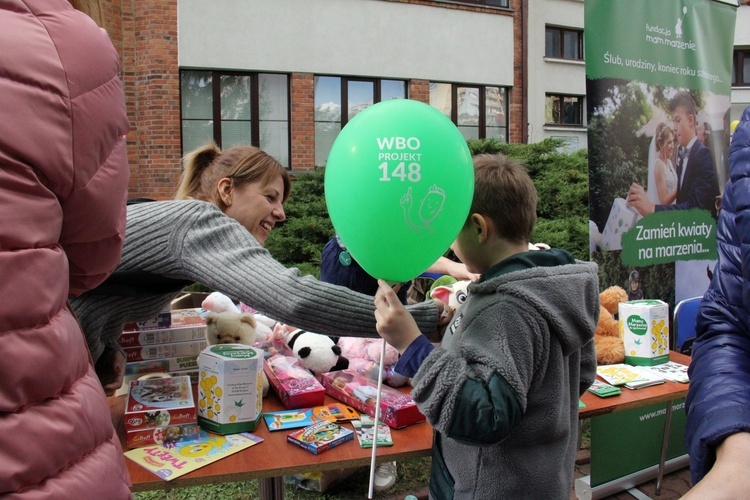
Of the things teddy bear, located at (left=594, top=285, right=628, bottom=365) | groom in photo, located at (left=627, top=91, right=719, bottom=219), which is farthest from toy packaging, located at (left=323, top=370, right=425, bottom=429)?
groom in photo, located at (left=627, top=91, right=719, bottom=219)

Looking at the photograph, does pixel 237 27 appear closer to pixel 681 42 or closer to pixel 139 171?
pixel 139 171

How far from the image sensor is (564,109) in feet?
42.4

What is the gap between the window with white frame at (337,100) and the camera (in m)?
10.5

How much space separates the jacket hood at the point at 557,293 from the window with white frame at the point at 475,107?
33.4ft

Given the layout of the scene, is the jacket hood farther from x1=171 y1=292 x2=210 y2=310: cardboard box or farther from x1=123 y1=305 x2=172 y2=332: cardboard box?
x1=171 y1=292 x2=210 y2=310: cardboard box

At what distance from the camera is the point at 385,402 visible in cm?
192

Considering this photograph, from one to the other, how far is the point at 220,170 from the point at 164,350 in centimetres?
68

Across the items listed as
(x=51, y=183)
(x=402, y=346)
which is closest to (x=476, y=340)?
(x=402, y=346)

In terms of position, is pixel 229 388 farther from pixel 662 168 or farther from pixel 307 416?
pixel 662 168

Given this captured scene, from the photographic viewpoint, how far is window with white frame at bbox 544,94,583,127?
12.7 m

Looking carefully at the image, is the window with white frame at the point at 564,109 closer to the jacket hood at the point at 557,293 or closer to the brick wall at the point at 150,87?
the brick wall at the point at 150,87

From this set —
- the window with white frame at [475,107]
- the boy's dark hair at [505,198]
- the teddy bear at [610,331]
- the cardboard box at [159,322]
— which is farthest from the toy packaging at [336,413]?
the window with white frame at [475,107]

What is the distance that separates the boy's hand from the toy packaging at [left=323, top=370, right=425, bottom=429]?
512 mm

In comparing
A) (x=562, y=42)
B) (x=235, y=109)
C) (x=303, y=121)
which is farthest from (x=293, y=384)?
(x=562, y=42)
